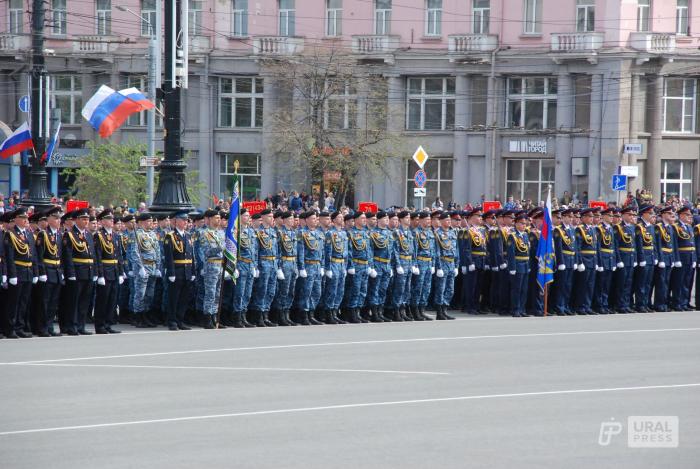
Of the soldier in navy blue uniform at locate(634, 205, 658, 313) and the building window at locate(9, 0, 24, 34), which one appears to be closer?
the soldier in navy blue uniform at locate(634, 205, 658, 313)

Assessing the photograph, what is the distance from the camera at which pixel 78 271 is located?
17047mm

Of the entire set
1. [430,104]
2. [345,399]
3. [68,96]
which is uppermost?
[68,96]

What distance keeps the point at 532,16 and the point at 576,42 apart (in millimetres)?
2341

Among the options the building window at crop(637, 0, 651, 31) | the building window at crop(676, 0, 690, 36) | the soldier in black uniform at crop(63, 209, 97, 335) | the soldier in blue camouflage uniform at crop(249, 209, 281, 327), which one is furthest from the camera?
the building window at crop(676, 0, 690, 36)

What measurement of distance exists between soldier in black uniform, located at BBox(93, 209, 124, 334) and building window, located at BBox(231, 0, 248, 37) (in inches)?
1299

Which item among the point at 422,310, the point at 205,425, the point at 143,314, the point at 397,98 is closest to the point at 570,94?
the point at 397,98

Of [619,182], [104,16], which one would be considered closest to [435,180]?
[619,182]

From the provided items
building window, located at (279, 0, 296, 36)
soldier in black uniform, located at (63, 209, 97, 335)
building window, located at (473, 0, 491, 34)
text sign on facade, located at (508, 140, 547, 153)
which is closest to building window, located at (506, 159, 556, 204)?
text sign on facade, located at (508, 140, 547, 153)

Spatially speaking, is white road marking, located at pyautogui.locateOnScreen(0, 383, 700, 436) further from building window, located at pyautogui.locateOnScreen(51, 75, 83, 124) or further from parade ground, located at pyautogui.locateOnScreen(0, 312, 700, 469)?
building window, located at pyautogui.locateOnScreen(51, 75, 83, 124)

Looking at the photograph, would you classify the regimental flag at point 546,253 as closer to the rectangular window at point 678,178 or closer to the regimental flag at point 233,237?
the regimental flag at point 233,237

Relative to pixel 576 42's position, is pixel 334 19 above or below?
above

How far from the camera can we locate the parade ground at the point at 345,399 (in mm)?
8797

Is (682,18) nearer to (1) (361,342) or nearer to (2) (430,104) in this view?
(2) (430,104)

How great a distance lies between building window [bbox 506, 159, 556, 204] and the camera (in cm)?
4756
